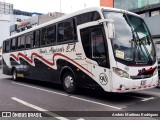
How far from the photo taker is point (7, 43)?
18.5 meters

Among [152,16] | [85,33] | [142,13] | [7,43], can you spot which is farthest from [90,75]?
[142,13]

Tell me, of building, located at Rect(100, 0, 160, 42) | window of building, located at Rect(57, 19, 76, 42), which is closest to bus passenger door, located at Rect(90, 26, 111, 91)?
window of building, located at Rect(57, 19, 76, 42)

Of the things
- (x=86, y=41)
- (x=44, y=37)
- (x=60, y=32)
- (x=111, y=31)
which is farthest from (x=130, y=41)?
(x=44, y=37)

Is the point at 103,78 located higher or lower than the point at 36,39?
lower

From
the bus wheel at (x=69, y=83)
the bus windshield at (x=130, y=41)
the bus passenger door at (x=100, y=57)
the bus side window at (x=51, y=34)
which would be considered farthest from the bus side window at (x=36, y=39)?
the bus windshield at (x=130, y=41)

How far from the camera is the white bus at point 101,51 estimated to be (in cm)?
859

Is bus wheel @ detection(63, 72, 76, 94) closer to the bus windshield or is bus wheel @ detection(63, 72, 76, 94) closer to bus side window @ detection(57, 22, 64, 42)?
bus side window @ detection(57, 22, 64, 42)

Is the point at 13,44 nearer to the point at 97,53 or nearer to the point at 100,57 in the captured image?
the point at 97,53

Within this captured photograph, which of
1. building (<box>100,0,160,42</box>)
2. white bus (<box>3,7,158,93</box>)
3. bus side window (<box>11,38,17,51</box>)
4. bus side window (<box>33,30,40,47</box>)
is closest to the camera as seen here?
white bus (<box>3,7,158,93</box>)

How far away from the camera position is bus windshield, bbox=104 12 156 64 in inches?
342

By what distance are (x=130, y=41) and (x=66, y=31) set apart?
3.18 meters

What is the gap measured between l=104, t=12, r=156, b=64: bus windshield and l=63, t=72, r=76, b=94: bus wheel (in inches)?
109

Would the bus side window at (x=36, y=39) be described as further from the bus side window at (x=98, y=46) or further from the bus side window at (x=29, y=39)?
the bus side window at (x=98, y=46)

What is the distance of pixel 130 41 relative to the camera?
29.4 ft
